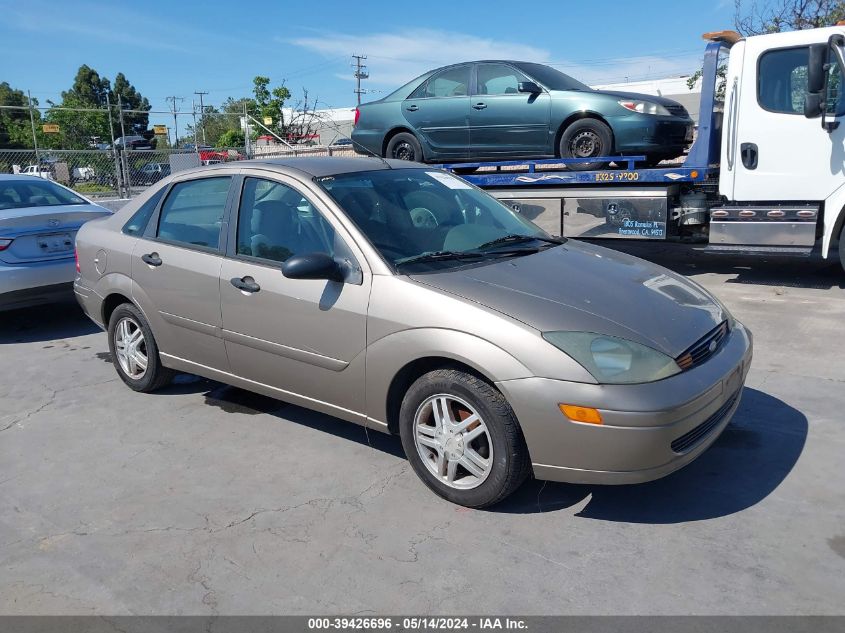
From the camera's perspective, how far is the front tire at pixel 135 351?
16.8 feet

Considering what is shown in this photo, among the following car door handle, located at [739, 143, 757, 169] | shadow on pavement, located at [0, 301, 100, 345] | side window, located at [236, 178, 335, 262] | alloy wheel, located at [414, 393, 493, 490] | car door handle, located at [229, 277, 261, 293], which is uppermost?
car door handle, located at [739, 143, 757, 169]

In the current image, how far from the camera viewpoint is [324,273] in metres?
3.75

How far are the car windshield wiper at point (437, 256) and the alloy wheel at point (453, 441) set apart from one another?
2.45ft

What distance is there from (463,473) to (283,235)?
1.71 m

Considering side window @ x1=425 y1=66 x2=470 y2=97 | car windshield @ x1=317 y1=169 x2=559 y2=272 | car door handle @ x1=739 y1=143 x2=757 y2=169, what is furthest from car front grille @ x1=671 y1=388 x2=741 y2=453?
side window @ x1=425 y1=66 x2=470 y2=97

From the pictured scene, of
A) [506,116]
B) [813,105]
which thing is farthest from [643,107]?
[813,105]

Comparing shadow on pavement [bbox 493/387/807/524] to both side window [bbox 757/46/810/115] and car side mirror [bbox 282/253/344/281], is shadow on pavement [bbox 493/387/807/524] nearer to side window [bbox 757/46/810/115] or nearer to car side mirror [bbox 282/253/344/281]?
car side mirror [bbox 282/253/344/281]

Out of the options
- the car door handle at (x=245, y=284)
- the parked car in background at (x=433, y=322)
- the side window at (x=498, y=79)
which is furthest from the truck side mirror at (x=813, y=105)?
the car door handle at (x=245, y=284)

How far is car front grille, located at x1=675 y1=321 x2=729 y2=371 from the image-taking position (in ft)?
10.8

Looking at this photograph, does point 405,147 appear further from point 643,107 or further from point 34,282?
point 34,282

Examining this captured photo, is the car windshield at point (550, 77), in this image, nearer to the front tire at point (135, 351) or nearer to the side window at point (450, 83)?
the side window at point (450, 83)

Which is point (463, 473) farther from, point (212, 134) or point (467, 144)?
point (212, 134)

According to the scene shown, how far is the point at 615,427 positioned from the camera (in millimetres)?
3051

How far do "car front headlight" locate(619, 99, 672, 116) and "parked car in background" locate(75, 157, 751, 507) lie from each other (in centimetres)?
429
